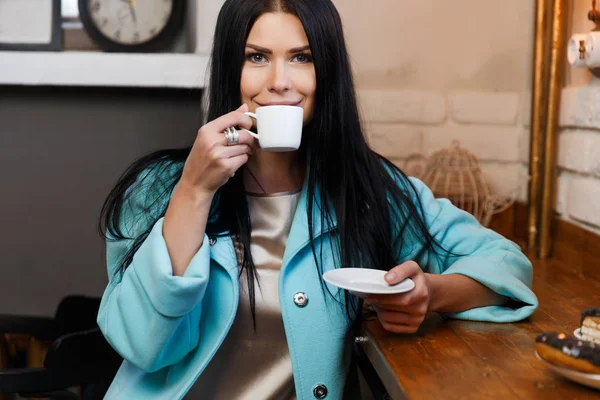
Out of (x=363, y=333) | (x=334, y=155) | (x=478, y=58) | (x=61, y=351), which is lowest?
(x=61, y=351)

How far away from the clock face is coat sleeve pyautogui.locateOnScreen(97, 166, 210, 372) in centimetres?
123

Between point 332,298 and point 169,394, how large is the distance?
12.0 inches

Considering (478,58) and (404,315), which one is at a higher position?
(478,58)

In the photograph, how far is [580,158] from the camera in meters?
1.84

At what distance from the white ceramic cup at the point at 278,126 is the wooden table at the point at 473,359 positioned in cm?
32

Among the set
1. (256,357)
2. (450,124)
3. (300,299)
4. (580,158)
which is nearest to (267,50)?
(300,299)

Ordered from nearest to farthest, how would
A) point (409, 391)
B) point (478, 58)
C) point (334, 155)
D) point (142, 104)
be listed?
point (409, 391)
point (334, 155)
point (478, 58)
point (142, 104)

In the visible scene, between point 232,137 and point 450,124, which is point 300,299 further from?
point 450,124

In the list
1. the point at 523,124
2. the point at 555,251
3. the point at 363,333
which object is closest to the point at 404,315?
the point at 363,333

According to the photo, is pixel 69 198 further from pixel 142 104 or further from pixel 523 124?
pixel 523 124

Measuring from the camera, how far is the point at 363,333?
1.27 metres

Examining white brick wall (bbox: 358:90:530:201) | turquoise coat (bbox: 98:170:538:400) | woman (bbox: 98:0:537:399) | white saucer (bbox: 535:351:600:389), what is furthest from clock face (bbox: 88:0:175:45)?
white saucer (bbox: 535:351:600:389)

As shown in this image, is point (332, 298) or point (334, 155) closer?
point (332, 298)

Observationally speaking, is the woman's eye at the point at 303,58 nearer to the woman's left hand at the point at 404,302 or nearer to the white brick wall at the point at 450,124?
the woman's left hand at the point at 404,302
